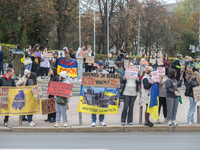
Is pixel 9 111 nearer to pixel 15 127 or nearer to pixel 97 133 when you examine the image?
pixel 15 127

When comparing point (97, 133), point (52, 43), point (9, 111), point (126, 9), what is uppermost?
point (126, 9)

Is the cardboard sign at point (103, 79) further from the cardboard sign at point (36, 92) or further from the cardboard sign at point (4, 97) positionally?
the cardboard sign at point (4, 97)

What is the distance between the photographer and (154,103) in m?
8.71

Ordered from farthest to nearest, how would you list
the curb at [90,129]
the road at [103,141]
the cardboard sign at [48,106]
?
the cardboard sign at [48,106], the curb at [90,129], the road at [103,141]

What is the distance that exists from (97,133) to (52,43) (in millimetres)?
41381

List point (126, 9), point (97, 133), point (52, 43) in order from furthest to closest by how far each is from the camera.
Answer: point (52, 43) < point (126, 9) < point (97, 133)

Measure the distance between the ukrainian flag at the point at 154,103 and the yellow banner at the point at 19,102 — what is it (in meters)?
3.54

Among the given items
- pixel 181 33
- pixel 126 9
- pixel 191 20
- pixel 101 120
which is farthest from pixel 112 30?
pixel 101 120

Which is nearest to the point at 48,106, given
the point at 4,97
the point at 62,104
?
the point at 62,104

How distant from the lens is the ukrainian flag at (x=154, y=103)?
28.5 feet

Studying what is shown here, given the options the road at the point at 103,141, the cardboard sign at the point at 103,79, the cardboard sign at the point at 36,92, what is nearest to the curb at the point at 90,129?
the road at the point at 103,141

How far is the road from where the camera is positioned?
6777 millimetres

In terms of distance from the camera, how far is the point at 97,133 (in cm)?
845

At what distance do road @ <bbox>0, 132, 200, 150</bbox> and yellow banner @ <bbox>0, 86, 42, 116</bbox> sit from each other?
78 centimetres
